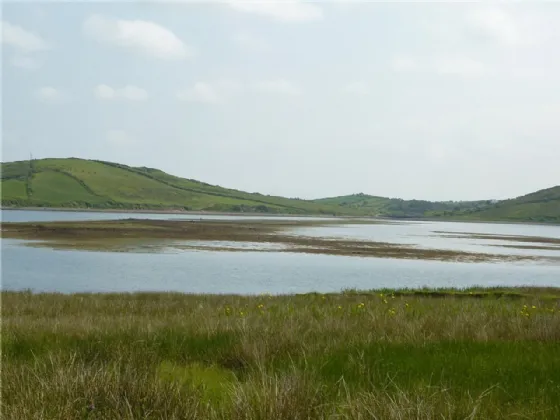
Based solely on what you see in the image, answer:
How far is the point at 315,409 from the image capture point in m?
4.50

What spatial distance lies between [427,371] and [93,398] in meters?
3.61

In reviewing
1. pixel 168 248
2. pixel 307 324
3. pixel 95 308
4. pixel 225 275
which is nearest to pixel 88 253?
pixel 168 248

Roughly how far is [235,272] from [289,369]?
34.6 metres

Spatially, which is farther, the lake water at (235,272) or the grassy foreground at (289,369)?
the lake water at (235,272)

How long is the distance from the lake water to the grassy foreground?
77.3 ft

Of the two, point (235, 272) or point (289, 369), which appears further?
point (235, 272)

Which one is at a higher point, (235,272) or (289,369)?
(289,369)

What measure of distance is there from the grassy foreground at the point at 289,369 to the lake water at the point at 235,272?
2357cm

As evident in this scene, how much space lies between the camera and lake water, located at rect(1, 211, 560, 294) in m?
33.4

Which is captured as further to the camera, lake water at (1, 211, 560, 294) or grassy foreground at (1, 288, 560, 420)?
lake water at (1, 211, 560, 294)

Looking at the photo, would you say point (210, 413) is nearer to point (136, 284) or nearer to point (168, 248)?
point (136, 284)

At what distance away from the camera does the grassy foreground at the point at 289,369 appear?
451 centimetres

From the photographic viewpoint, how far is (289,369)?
19.4 feet

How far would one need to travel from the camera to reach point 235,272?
4022 centimetres
